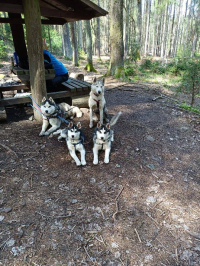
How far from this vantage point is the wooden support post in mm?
4938

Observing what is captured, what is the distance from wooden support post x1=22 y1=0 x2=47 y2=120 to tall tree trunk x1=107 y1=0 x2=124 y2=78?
6938mm

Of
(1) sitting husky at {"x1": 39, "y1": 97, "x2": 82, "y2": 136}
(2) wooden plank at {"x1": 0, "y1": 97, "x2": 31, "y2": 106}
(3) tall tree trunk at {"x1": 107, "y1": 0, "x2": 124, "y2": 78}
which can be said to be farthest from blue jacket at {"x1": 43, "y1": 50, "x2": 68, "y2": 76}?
(3) tall tree trunk at {"x1": 107, "y1": 0, "x2": 124, "y2": 78}

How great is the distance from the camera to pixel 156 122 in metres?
6.45

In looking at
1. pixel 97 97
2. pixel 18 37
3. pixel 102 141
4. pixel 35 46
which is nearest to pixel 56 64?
pixel 18 37

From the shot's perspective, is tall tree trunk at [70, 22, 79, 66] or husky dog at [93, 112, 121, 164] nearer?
husky dog at [93, 112, 121, 164]

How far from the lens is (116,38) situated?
11.5 metres

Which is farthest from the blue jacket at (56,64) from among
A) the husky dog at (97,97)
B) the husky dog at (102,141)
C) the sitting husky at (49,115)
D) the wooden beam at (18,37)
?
the husky dog at (102,141)

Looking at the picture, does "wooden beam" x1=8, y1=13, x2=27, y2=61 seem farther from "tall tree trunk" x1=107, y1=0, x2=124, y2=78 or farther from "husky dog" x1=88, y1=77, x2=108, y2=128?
"tall tree trunk" x1=107, y1=0, x2=124, y2=78

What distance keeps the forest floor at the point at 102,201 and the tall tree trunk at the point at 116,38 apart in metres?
6.96

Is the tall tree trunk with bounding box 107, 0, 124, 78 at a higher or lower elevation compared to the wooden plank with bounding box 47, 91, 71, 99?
higher

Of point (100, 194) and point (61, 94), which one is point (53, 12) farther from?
point (100, 194)

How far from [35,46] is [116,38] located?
7658 mm

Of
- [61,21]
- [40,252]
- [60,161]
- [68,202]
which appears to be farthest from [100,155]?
[61,21]

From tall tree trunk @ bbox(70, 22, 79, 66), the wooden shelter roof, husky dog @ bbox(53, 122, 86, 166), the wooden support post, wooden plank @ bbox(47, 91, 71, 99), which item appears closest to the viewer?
husky dog @ bbox(53, 122, 86, 166)
